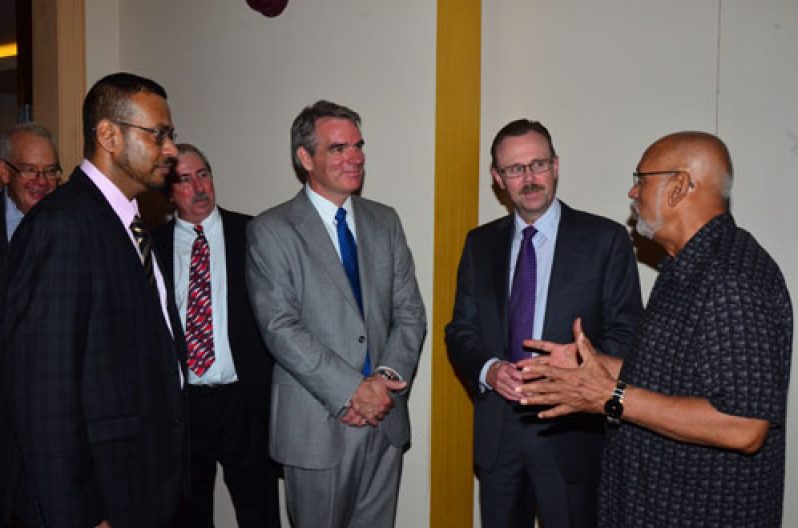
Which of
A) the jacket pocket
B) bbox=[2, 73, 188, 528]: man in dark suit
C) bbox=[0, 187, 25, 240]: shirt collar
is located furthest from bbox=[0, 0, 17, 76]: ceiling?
the jacket pocket

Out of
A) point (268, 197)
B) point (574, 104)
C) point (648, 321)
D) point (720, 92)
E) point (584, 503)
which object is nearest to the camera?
point (648, 321)

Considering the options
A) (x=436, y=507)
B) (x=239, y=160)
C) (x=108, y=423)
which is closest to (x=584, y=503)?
(x=436, y=507)

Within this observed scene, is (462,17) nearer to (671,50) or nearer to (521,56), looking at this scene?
(521,56)

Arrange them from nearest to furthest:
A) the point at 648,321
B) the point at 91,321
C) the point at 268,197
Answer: the point at 91,321
the point at 648,321
the point at 268,197

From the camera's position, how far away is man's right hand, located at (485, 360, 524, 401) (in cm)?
237

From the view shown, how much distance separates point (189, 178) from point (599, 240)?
1.80 metres

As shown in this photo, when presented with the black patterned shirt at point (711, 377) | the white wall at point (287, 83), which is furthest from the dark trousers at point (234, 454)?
the black patterned shirt at point (711, 377)

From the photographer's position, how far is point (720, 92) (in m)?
2.97

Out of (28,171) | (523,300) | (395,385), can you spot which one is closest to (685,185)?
(523,300)

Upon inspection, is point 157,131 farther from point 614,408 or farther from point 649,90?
point 649,90

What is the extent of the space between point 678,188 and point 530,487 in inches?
52.9

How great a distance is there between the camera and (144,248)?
1972mm

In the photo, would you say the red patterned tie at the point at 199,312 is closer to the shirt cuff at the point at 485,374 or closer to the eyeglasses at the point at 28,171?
the eyeglasses at the point at 28,171

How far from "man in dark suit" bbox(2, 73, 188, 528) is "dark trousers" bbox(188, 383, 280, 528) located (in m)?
0.89
